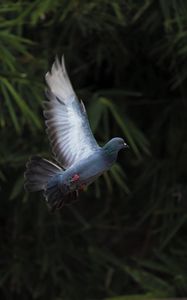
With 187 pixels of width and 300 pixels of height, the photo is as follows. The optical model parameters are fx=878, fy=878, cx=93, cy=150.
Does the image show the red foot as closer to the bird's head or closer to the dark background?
the bird's head

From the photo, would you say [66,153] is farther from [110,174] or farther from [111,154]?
[110,174]

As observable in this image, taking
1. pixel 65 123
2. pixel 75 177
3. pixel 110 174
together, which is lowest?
pixel 110 174

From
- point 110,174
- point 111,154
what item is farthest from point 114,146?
point 110,174

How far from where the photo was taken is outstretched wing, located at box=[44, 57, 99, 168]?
5.95 feet

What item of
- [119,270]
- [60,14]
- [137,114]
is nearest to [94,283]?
[119,270]

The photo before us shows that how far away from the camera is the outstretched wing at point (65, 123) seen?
1814 mm

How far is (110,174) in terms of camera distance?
3.29 metres

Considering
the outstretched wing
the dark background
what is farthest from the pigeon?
the dark background

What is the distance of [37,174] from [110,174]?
4.97ft

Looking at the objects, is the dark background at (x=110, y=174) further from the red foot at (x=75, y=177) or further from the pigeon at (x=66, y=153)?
the red foot at (x=75, y=177)

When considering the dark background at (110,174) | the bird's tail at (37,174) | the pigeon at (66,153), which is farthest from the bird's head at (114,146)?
the dark background at (110,174)

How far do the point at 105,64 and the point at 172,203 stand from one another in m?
0.65

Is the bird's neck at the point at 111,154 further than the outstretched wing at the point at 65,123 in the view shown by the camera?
No

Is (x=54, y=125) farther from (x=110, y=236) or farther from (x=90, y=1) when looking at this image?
(x=110, y=236)
